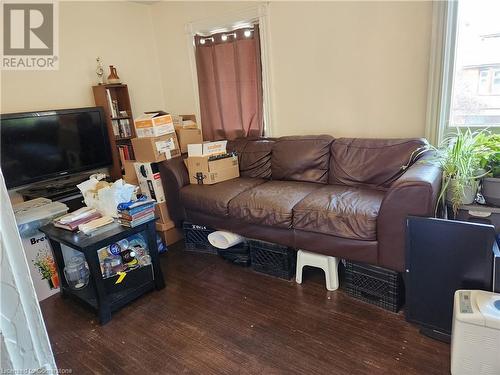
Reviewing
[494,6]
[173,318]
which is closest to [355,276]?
[173,318]

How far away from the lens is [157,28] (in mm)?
3871

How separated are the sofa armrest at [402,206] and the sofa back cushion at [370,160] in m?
0.37

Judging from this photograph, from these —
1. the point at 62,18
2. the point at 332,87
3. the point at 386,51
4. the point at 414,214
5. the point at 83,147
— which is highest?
the point at 62,18

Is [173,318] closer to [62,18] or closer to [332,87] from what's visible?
[332,87]

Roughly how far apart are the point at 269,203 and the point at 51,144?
83.4 inches

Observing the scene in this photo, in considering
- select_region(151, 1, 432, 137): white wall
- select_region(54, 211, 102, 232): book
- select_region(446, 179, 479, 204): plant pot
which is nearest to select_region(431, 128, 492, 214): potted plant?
select_region(446, 179, 479, 204): plant pot

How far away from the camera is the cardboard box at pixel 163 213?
297 centimetres

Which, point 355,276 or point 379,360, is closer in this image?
point 379,360

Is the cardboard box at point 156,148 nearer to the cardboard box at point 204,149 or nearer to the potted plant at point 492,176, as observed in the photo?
the cardboard box at point 204,149

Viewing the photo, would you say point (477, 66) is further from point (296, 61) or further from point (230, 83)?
point (230, 83)

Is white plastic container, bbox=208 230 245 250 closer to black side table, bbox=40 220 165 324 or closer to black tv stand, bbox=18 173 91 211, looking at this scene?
black side table, bbox=40 220 165 324

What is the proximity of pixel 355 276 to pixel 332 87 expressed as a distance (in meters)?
1.61

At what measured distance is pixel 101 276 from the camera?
2.00 metres

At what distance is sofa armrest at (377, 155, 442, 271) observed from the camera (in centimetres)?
165
